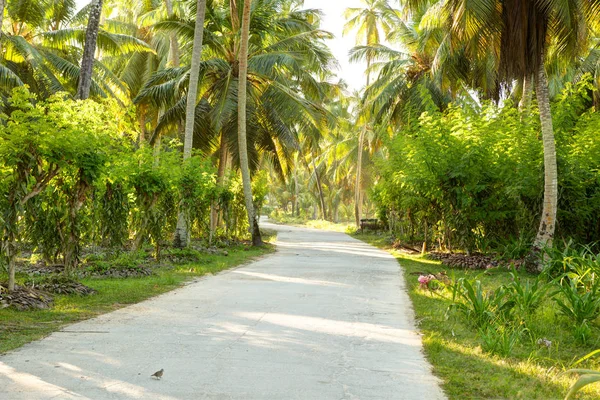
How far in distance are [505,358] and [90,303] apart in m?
5.75

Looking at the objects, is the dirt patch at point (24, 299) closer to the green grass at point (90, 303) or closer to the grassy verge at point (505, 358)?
the green grass at point (90, 303)

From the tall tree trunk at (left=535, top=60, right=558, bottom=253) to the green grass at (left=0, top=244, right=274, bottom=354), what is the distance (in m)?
7.68

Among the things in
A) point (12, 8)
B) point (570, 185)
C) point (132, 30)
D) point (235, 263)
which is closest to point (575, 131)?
point (570, 185)

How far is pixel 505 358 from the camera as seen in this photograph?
18.5 feet

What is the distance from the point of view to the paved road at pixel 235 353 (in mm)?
4398

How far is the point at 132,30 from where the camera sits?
29.2 meters

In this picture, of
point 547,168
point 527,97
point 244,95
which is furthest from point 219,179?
point 547,168

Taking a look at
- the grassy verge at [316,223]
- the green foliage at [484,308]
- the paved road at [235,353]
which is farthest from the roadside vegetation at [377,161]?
the grassy verge at [316,223]

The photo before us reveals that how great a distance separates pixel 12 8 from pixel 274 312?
734 inches

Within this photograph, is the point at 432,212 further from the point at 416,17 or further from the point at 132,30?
the point at 132,30

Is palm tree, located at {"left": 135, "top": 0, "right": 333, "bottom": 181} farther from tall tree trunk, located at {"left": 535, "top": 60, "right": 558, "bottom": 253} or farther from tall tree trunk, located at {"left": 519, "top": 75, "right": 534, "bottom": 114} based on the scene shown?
tall tree trunk, located at {"left": 535, "top": 60, "right": 558, "bottom": 253}

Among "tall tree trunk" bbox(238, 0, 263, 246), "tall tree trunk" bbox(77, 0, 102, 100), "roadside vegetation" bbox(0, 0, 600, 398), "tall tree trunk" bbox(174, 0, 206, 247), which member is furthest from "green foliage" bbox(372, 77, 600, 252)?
"tall tree trunk" bbox(77, 0, 102, 100)

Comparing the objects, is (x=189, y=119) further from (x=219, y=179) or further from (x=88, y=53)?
(x=219, y=179)

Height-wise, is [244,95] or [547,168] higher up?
[244,95]
